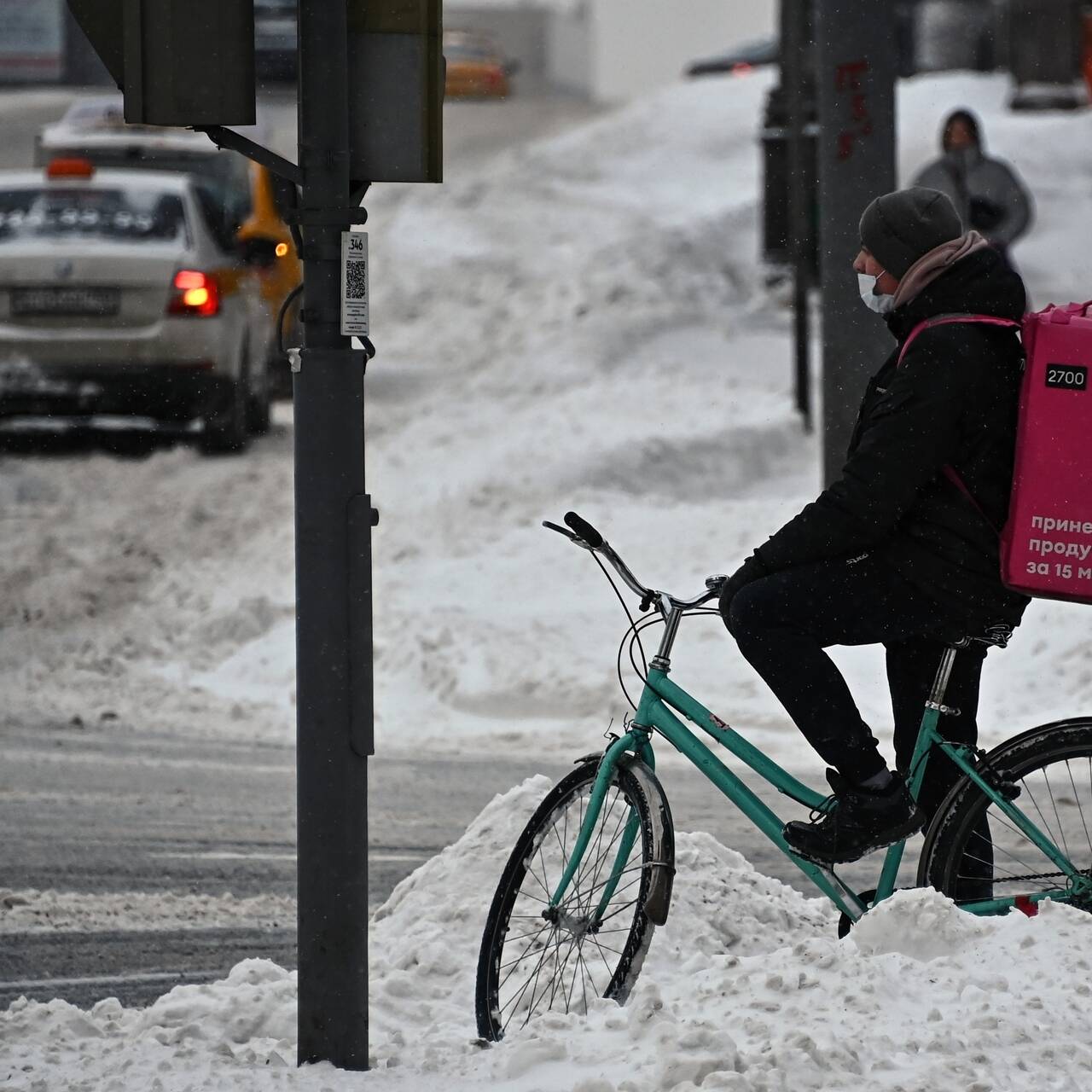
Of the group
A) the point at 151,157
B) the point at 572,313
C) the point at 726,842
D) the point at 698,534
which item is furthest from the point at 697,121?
the point at 726,842

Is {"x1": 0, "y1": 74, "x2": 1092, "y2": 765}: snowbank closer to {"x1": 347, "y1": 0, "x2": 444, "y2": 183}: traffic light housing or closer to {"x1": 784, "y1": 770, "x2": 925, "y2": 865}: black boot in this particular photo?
{"x1": 784, "y1": 770, "x2": 925, "y2": 865}: black boot

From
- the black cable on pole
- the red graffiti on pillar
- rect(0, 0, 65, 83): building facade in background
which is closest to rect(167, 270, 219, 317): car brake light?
the red graffiti on pillar

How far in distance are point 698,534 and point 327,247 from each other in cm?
621

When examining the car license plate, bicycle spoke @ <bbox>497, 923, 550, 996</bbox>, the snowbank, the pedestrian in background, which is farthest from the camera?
the car license plate

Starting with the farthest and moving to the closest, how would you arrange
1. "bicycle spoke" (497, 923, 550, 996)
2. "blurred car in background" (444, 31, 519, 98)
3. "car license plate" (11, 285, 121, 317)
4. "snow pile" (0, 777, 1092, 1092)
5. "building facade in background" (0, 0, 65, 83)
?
1. "building facade in background" (0, 0, 65, 83)
2. "blurred car in background" (444, 31, 519, 98)
3. "car license plate" (11, 285, 121, 317)
4. "bicycle spoke" (497, 923, 550, 996)
5. "snow pile" (0, 777, 1092, 1092)

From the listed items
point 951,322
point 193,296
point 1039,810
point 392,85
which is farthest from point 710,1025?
point 193,296

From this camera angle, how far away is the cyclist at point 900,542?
3.92 meters

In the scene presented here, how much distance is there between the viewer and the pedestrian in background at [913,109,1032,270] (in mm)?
9305

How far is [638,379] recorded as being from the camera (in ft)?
47.1

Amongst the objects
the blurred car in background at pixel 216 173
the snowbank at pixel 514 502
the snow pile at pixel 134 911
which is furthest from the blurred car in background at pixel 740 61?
the snow pile at pixel 134 911

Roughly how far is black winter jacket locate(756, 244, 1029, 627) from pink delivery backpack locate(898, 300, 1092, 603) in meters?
0.07

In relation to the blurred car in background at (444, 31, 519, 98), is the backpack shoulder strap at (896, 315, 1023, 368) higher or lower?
lower

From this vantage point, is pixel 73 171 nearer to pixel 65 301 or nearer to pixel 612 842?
pixel 65 301

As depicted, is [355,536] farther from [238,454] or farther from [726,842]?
[238,454]
